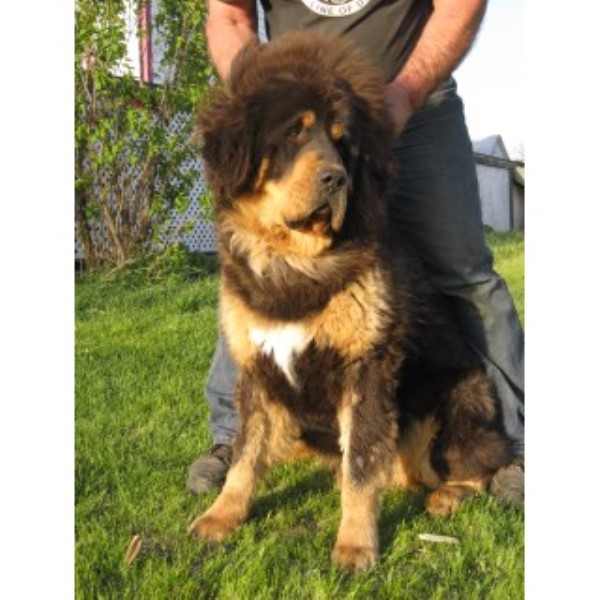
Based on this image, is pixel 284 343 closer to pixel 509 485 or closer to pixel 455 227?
pixel 455 227

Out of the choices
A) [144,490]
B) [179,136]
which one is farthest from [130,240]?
[144,490]

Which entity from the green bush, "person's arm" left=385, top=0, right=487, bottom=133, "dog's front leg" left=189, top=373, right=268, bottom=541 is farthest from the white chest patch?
the green bush

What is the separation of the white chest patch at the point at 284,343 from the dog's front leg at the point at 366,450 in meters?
0.26

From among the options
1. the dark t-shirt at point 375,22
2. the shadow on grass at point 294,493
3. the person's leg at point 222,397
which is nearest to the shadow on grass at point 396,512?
the shadow on grass at point 294,493

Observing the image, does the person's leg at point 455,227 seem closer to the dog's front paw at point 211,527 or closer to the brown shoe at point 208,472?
the brown shoe at point 208,472

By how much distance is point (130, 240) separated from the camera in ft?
31.6

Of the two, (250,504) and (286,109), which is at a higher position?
(286,109)

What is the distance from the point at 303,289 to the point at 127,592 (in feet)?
4.27

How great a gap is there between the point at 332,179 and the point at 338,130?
0.28m

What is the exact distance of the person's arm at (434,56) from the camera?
346 centimetres

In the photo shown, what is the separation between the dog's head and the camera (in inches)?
125

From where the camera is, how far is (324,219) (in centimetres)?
326

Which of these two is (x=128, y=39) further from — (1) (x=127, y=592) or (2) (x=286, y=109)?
(1) (x=127, y=592)

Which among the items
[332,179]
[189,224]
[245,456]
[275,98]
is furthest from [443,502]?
[189,224]
